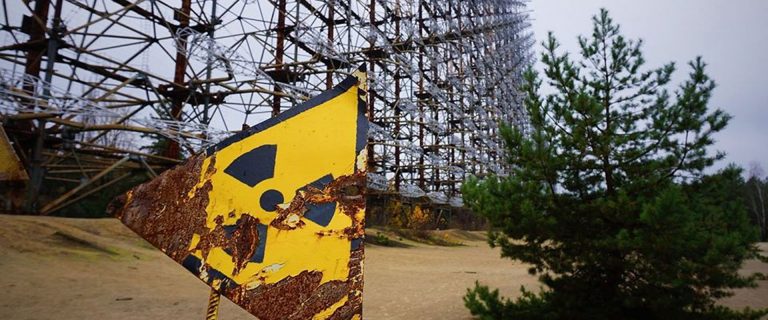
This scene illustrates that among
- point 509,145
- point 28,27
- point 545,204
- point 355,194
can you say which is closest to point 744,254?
point 545,204

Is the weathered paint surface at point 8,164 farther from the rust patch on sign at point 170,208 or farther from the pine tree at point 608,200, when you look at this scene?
the pine tree at point 608,200

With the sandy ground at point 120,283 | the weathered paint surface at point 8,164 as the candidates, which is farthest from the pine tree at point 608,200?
the weathered paint surface at point 8,164

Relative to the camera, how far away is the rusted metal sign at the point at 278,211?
4.70 feet

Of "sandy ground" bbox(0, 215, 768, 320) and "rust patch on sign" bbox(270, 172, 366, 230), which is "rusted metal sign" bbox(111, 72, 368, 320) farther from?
"sandy ground" bbox(0, 215, 768, 320)

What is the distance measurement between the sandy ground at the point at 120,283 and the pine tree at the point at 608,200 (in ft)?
6.39

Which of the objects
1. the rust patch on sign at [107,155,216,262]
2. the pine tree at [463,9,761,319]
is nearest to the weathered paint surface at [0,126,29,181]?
the rust patch on sign at [107,155,216,262]

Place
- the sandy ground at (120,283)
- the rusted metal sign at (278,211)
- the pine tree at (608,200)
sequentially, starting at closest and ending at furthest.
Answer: the rusted metal sign at (278,211), the pine tree at (608,200), the sandy ground at (120,283)

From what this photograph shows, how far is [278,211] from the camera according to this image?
1.49m

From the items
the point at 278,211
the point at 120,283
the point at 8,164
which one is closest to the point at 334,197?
the point at 278,211

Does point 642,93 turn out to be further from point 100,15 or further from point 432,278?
point 100,15

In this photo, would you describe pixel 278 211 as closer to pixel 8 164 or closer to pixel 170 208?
pixel 170 208

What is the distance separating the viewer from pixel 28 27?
10.9 m

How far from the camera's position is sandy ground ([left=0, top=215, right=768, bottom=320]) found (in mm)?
4993

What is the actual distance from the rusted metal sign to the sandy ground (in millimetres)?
3877
